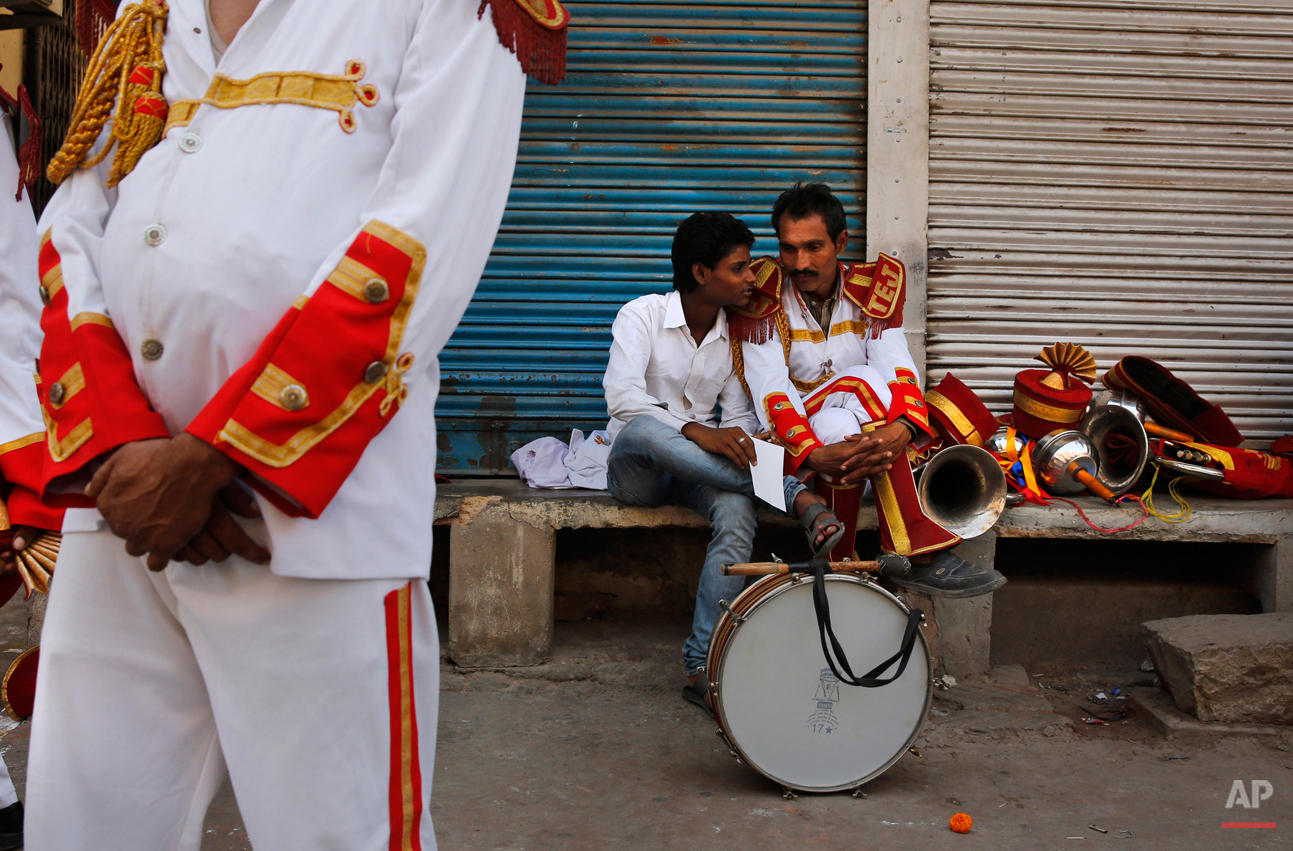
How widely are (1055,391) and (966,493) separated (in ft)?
2.26

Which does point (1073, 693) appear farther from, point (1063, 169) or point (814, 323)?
point (1063, 169)

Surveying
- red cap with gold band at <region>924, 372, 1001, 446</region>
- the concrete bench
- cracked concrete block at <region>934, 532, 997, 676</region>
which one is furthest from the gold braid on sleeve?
cracked concrete block at <region>934, 532, 997, 676</region>

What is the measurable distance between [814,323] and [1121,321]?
168 centimetres

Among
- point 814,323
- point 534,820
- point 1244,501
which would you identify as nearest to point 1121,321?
point 1244,501

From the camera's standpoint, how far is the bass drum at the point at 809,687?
2.94m

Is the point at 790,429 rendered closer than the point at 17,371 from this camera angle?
No

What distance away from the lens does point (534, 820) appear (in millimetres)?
2867

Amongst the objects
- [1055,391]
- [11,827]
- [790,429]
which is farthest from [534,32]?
[1055,391]

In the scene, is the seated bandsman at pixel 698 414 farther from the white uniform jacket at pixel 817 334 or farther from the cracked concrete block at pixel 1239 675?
the cracked concrete block at pixel 1239 675

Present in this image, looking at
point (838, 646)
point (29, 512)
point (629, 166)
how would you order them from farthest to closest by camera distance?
point (629, 166), point (838, 646), point (29, 512)

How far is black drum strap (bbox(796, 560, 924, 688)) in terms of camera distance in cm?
287

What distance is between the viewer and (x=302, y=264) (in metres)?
1.33

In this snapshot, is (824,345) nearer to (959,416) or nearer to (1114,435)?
(959,416)

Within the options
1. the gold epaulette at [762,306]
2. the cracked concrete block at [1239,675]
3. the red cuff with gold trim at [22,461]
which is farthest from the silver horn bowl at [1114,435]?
the red cuff with gold trim at [22,461]
